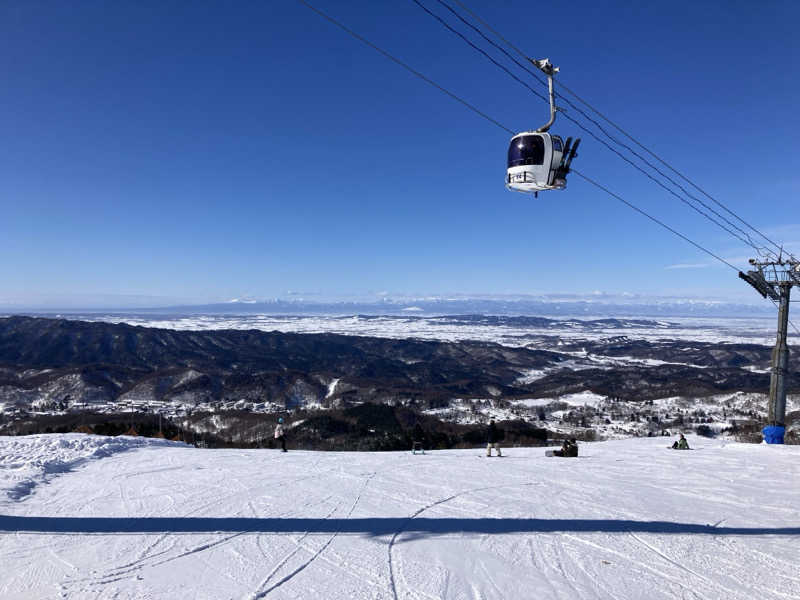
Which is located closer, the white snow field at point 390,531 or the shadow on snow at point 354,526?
the white snow field at point 390,531

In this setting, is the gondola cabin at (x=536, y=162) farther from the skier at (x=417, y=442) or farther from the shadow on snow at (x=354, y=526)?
the skier at (x=417, y=442)

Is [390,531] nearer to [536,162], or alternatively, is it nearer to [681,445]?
[536,162]

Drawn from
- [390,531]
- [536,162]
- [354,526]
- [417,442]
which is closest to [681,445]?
[417,442]

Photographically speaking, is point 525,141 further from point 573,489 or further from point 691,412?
point 691,412

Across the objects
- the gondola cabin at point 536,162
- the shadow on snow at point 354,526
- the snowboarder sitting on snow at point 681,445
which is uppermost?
the gondola cabin at point 536,162

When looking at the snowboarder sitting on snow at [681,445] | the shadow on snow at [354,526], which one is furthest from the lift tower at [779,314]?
the shadow on snow at [354,526]

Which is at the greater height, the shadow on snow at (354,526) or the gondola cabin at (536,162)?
the gondola cabin at (536,162)
